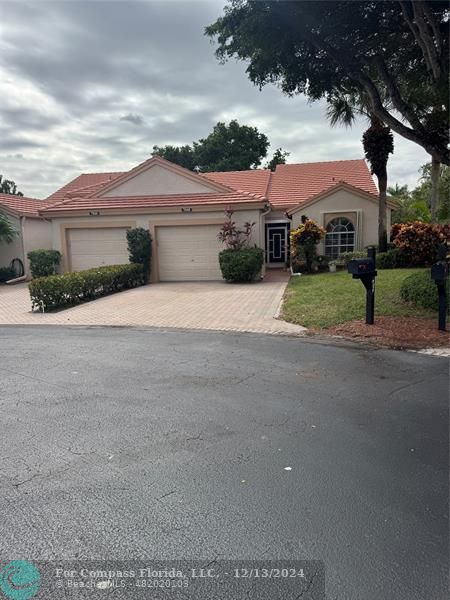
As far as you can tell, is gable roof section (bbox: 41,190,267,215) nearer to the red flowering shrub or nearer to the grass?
the grass

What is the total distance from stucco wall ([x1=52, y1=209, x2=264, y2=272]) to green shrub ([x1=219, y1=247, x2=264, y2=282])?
4.17ft

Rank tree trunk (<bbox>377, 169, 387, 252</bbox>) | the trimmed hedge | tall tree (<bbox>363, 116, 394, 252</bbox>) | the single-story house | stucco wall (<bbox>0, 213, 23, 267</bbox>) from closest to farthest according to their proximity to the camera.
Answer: the trimmed hedge, the single-story house, tall tree (<bbox>363, 116, 394, 252</bbox>), tree trunk (<bbox>377, 169, 387, 252</bbox>), stucco wall (<bbox>0, 213, 23, 267</bbox>)

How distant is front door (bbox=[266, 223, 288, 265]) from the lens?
22797 millimetres

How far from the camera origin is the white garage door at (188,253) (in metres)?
18.1

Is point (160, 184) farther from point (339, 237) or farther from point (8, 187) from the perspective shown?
point (8, 187)

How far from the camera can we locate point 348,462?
3.40 meters

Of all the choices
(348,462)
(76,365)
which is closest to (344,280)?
(76,365)

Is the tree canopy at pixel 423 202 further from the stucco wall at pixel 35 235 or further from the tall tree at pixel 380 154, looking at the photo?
the stucco wall at pixel 35 235

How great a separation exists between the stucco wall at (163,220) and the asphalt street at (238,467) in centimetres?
1215

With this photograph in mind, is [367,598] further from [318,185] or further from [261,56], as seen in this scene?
[318,185]

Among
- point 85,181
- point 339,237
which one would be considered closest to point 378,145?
point 339,237

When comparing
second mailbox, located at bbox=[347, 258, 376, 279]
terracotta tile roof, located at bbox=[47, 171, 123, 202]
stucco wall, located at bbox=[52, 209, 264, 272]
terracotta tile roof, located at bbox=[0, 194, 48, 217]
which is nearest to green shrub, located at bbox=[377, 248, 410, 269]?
stucco wall, located at bbox=[52, 209, 264, 272]

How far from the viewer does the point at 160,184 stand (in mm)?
18703

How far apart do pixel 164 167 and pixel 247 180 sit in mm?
7971
